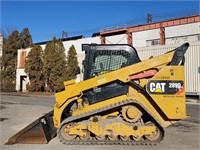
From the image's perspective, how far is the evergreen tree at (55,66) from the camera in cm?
3165

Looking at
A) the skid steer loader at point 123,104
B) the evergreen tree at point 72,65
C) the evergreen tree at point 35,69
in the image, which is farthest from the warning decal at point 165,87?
the evergreen tree at point 35,69

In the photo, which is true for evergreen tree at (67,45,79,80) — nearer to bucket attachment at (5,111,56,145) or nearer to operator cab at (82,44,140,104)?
operator cab at (82,44,140,104)

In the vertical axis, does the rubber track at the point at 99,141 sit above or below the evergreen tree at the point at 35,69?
below

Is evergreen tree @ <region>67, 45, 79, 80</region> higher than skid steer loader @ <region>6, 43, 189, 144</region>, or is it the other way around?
evergreen tree @ <region>67, 45, 79, 80</region>

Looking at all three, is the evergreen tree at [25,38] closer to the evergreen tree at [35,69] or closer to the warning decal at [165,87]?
the evergreen tree at [35,69]

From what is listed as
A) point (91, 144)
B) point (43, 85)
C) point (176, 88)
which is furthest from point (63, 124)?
point (43, 85)

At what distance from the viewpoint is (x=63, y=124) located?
5957mm

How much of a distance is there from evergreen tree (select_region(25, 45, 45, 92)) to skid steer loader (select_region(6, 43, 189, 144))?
28.2 meters

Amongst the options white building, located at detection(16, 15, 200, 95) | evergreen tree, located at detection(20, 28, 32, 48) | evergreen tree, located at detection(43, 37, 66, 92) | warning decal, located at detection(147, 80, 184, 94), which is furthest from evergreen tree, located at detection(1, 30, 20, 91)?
warning decal, located at detection(147, 80, 184, 94)

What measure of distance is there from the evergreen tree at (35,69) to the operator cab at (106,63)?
2817 cm

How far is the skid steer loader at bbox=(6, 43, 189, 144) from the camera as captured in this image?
589 centimetres

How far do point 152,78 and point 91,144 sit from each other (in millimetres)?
2203

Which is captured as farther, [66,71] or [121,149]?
[66,71]

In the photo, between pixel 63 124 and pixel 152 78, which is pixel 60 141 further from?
pixel 152 78
